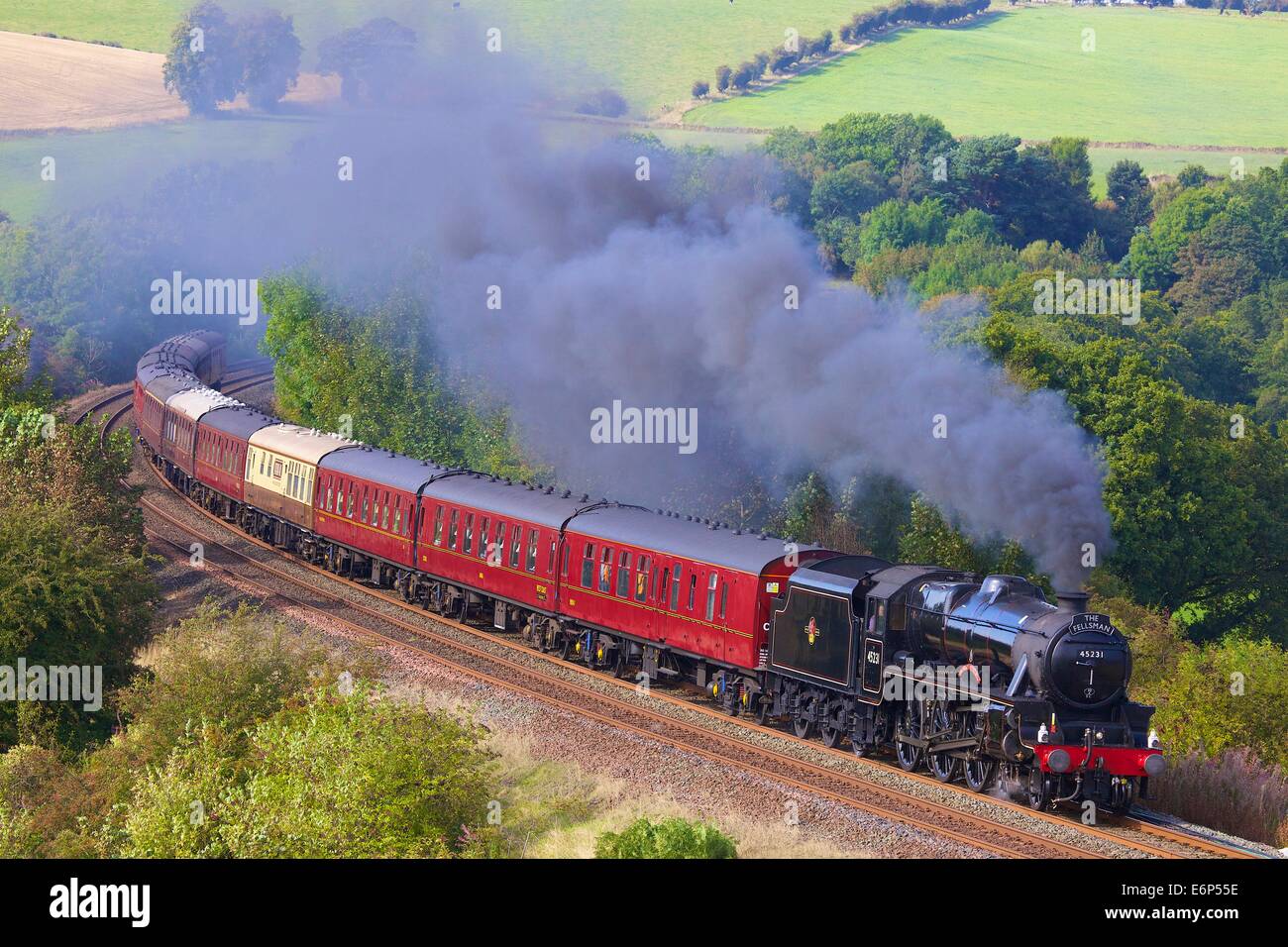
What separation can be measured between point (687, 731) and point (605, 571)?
16.1 ft

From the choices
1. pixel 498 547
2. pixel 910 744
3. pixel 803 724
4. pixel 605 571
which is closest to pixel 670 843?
pixel 910 744

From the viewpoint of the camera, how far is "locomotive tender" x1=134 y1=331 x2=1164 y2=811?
59.1 ft

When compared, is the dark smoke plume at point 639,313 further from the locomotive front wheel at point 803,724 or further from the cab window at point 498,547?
the cab window at point 498,547

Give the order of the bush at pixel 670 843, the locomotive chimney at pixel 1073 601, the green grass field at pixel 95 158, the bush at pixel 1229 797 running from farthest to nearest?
the green grass field at pixel 95 158, the bush at pixel 1229 797, the locomotive chimney at pixel 1073 601, the bush at pixel 670 843

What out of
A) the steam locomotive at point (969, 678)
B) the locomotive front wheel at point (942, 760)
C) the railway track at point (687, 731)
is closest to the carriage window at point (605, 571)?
the railway track at point (687, 731)

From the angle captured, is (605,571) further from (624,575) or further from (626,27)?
(626,27)

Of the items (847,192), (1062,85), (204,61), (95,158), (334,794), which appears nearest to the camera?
(334,794)

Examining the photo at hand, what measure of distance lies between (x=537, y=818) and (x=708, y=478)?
21.9m

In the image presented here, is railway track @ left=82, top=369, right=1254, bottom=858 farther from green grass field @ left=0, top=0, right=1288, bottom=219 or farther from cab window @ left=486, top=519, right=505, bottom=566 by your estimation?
green grass field @ left=0, top=0, right=1288, bottom=219

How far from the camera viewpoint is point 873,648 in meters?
20.6

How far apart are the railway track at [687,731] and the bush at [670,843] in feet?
12.4

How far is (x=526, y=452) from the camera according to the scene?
43531 millimetres

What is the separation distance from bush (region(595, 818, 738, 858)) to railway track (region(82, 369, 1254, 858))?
148 inches

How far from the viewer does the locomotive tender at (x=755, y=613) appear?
59.1 ft
